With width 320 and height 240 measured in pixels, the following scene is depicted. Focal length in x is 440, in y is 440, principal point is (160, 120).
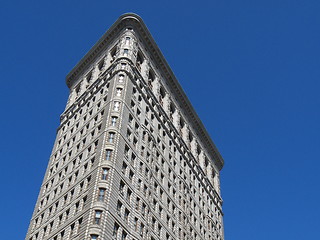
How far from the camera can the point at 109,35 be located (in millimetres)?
84375

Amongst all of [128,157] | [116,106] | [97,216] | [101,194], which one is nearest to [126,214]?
[101,194]

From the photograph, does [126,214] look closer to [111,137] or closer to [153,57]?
[111,137]

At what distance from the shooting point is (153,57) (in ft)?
280

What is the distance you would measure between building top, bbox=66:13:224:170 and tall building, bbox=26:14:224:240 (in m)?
0.19

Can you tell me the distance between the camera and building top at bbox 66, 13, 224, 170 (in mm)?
82500

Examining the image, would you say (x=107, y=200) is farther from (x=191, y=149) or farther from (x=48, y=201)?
(x=191, y=149)

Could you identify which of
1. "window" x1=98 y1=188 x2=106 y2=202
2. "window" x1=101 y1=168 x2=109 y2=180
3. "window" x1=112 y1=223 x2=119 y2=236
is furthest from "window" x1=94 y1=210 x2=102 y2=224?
"window" x1=101 y1=168 x2=109 y2=180

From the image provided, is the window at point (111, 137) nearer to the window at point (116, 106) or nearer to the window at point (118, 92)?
the window at point (116, 106)

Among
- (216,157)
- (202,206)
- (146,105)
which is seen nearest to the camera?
(146,105)

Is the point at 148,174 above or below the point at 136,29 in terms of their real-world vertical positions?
below

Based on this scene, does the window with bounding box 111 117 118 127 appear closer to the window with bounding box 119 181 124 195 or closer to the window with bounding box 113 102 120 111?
the window with bounding box 113 102 120 111

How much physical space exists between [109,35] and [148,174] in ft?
108

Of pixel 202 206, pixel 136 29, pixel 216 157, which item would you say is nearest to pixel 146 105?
pixel 136 29

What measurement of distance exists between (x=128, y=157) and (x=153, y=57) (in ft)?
102
